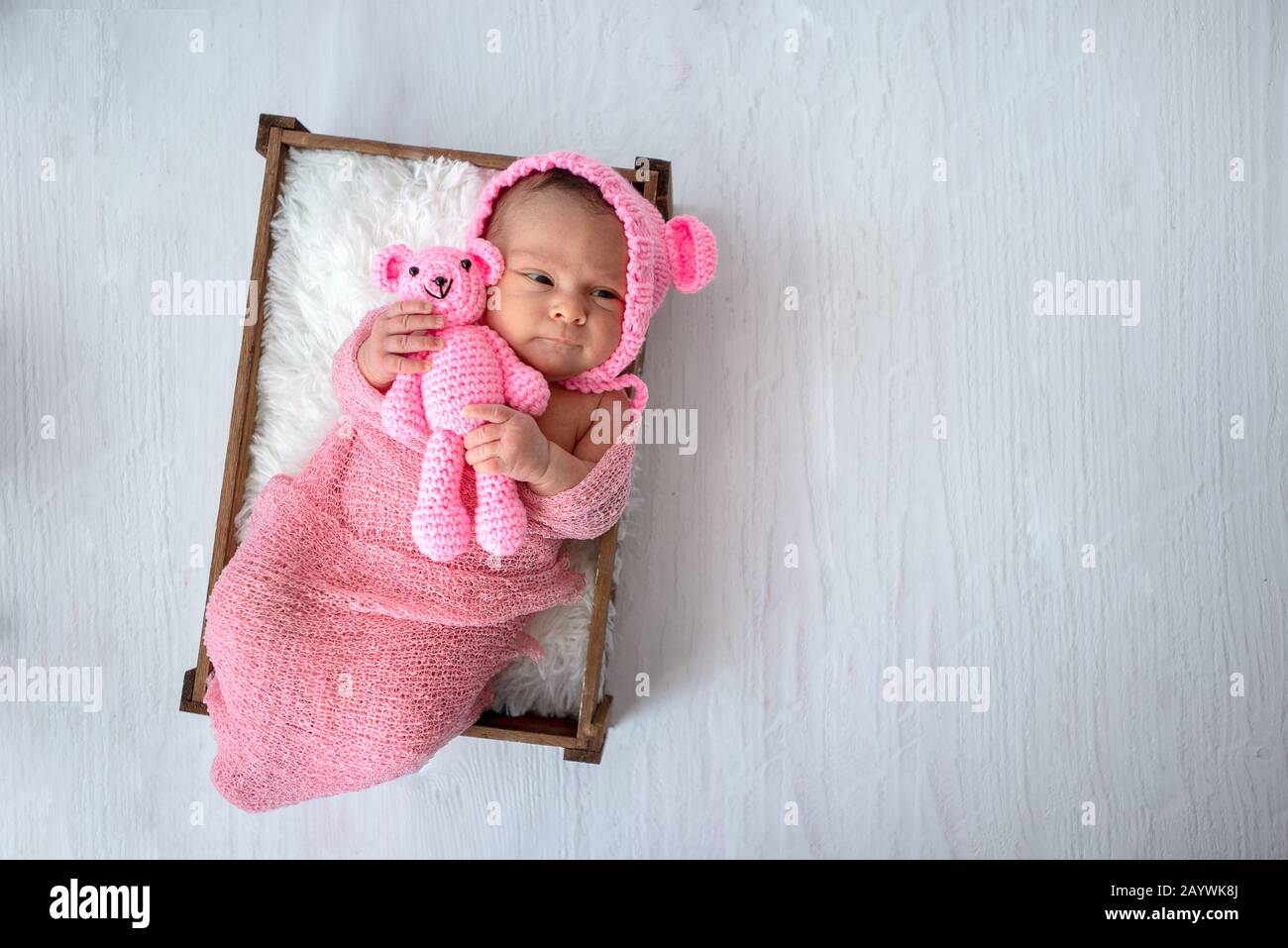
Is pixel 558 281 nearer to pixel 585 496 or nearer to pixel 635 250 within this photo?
pixel 635 250

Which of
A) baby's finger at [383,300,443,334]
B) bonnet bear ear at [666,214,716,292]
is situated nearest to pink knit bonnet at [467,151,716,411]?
bonnet bear ear at [666,214,716,292]

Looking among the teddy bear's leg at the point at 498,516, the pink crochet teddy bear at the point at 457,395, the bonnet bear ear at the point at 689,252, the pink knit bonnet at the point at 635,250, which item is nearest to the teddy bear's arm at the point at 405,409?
the pink crochet teddy bear at the point at 457,395

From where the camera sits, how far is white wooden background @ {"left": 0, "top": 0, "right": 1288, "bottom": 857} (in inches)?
56.7

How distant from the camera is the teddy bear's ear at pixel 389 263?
3.74 ft

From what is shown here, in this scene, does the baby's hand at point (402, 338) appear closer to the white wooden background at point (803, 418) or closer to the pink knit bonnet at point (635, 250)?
the pink knit bonnet at point (635, 250)

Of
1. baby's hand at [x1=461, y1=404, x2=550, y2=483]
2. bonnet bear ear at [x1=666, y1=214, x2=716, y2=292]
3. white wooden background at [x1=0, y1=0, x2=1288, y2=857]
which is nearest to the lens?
baby's hand at [x1=461, y1=404, x2=550, y2=483]

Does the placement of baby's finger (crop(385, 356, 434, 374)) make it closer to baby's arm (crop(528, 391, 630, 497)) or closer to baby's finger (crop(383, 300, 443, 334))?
baby's finger (crop(383, 300, 443, 334))

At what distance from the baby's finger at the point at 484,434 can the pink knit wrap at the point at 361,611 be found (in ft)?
0.24

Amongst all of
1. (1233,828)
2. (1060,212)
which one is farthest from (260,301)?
(1233,828)

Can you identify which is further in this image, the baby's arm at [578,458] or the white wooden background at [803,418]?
the white wooden background at [803,418]

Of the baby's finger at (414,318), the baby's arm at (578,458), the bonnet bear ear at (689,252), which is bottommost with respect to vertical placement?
the baby's arm at (578,458)

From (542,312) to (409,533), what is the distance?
0.34 meters

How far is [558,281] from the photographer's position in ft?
3.63

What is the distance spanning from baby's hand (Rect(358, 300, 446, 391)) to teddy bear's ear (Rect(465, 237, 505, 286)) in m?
0.08
